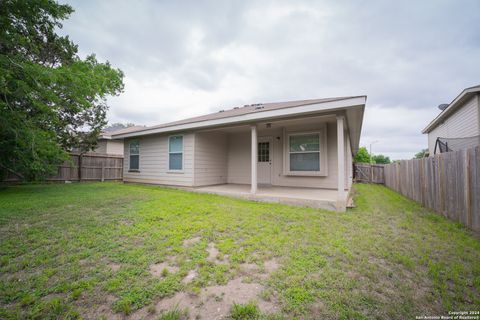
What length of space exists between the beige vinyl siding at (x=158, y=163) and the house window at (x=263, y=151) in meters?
2.68

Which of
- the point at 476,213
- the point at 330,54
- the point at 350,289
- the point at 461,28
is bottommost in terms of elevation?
the point at 350,289

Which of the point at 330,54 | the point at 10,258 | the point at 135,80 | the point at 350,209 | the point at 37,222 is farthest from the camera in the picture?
the point at 135,80

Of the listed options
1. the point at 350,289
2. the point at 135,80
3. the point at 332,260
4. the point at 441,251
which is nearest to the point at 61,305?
the point at 350,289

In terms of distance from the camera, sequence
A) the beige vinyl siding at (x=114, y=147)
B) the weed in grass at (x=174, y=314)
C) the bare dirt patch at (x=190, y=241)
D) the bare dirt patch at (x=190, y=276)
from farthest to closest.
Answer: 1. the beige vinyl siding at (x=114, y=147)
2. the bare dirt patch at (x=190, y=241)
3. the bare dirt patch at (x=190, y=276)
4. the weed in grass at (x=174, y=314)

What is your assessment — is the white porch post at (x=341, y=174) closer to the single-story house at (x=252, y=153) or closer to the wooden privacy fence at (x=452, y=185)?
the single-story house at (x=252, y=153)

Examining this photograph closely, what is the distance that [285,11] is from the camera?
250 inches

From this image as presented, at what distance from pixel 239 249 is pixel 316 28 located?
7773 mm

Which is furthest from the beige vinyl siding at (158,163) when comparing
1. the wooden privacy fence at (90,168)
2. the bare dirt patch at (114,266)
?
the bare dirt patch at (114,266)

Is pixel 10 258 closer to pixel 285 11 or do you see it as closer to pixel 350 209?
pixel 350 209

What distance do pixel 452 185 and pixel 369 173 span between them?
419 inches

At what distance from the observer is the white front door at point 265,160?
25.5 ft

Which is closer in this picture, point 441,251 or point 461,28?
point 441,251

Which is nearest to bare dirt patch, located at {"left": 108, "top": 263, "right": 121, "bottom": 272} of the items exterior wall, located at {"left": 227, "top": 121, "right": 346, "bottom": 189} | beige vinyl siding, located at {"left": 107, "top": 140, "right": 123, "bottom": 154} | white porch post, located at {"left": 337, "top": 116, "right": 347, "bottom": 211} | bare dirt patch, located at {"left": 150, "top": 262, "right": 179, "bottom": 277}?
bare dirt patch, located at {"left": 150, "top": 262, "right": 179, "bottom": 277}

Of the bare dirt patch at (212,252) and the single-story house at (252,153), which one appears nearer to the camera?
the bare dirt patch at (212,252)
